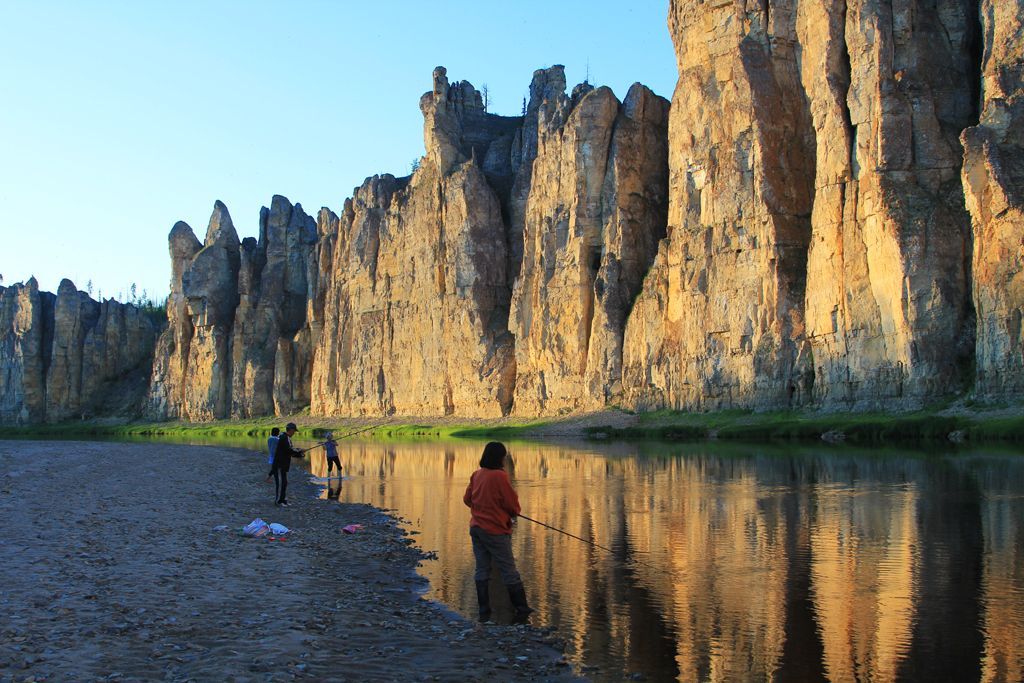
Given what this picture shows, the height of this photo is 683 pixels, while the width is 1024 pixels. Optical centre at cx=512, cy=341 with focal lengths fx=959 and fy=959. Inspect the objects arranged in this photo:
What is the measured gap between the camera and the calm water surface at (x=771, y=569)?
10.7m

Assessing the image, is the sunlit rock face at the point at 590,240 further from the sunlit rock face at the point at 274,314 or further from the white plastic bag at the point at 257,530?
the white plastic bag at the point at 257,530

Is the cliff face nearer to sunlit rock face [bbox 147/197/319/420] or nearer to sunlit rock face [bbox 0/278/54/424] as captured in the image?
sunlit rock face [bbox 0/278/54/424]

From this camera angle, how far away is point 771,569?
50.8 feet

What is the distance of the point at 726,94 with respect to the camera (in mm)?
75312

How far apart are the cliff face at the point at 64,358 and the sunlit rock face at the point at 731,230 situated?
308 ft

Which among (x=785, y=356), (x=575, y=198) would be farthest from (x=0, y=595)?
(x=575, y=198)

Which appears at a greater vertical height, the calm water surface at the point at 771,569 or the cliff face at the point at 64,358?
the cliff face at the point at 64,358

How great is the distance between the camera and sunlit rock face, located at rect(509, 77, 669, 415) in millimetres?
84438

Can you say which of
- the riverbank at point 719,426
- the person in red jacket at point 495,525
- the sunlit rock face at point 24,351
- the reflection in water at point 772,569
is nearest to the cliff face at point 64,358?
the sunlit rock face at point 24,351

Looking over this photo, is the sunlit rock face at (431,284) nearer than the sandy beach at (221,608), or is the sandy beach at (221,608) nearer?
the sandy beach at (221,608)

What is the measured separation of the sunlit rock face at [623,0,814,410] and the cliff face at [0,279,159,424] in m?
93.9

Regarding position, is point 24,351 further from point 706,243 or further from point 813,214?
point 813,214

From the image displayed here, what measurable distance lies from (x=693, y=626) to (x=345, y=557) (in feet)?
23.1

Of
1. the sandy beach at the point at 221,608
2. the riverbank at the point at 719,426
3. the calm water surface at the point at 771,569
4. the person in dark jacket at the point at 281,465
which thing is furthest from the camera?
the riverbank at the point at 719,426
